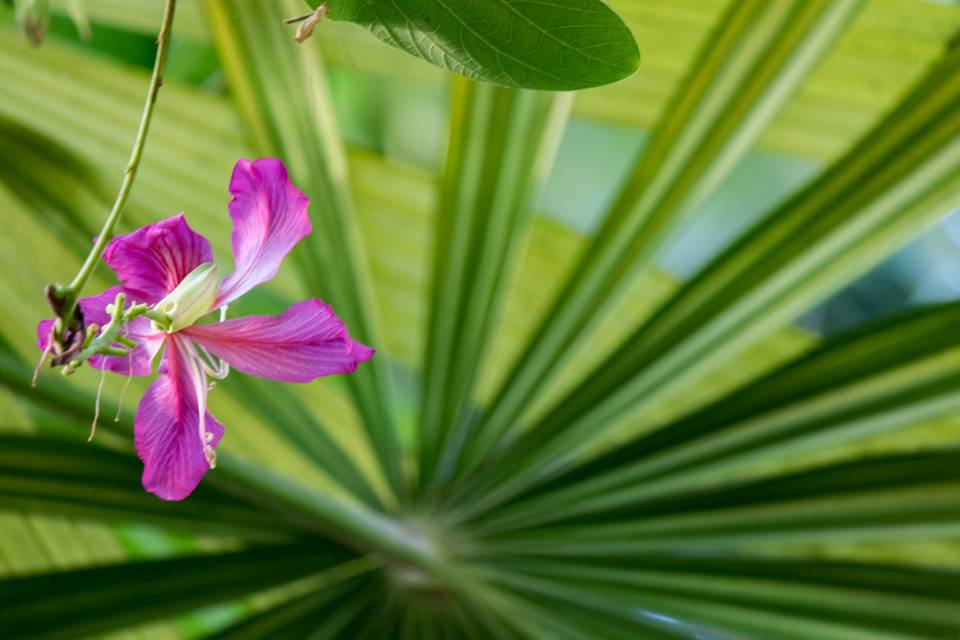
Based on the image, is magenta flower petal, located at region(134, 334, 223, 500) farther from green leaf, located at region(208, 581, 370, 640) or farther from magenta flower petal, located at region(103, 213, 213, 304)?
green leaf, located at region(208, 581, 370, 640)

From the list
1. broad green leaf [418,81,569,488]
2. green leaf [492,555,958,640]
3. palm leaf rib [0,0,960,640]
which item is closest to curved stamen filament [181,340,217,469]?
palm leaf rib [0,0,960,640]

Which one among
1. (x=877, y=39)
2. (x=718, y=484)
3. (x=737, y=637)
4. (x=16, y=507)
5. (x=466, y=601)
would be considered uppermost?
(x=877, y=39)

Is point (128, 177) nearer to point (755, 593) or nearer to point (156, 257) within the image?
point (156, 257)

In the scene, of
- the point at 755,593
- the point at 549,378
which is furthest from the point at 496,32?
the point at 755,593

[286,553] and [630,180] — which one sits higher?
[630,180]

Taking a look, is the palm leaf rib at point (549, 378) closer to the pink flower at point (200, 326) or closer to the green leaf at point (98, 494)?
the green leaf at point (98, 494)

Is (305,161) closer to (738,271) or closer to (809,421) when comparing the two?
(738,271)

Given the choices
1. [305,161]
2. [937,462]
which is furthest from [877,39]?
[305,161]

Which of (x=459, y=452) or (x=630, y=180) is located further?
(x=459, y=452)
